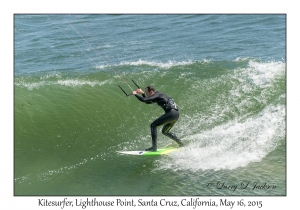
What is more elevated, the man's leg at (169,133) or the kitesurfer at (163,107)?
the kitesurfer at (163,107)

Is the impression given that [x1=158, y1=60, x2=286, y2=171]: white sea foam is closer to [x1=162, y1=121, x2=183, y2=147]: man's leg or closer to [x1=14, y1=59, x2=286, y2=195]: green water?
[x1=14, y1=59, x2=286, y2=195]: green water

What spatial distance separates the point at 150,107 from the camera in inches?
550

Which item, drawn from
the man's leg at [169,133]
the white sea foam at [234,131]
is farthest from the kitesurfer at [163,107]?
the white sea foam at [234,131]

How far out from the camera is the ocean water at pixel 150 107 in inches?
393

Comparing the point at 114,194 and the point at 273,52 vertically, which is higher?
the point at 273,52

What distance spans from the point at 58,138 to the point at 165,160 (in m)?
3.90

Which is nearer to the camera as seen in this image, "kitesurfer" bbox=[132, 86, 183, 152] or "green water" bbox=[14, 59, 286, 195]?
"green water" bbox=[14, 59, 286, 195]

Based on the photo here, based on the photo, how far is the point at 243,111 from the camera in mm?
13234

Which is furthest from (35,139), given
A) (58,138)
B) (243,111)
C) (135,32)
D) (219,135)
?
(135,32)

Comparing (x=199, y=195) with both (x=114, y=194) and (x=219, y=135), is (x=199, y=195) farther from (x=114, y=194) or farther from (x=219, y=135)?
(x=219, y=135)

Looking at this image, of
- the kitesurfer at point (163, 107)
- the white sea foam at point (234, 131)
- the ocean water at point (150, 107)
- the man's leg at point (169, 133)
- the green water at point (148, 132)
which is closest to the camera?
the green water at point (148, 132)

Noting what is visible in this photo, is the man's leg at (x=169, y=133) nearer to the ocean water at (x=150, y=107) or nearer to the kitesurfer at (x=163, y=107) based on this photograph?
the kitesurfer at (x=163, y=107)

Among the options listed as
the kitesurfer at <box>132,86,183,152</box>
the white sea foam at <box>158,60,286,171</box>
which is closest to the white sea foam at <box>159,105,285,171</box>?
the white sea foam at <box>158,60,286,171</box>

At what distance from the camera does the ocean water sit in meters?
9.98
